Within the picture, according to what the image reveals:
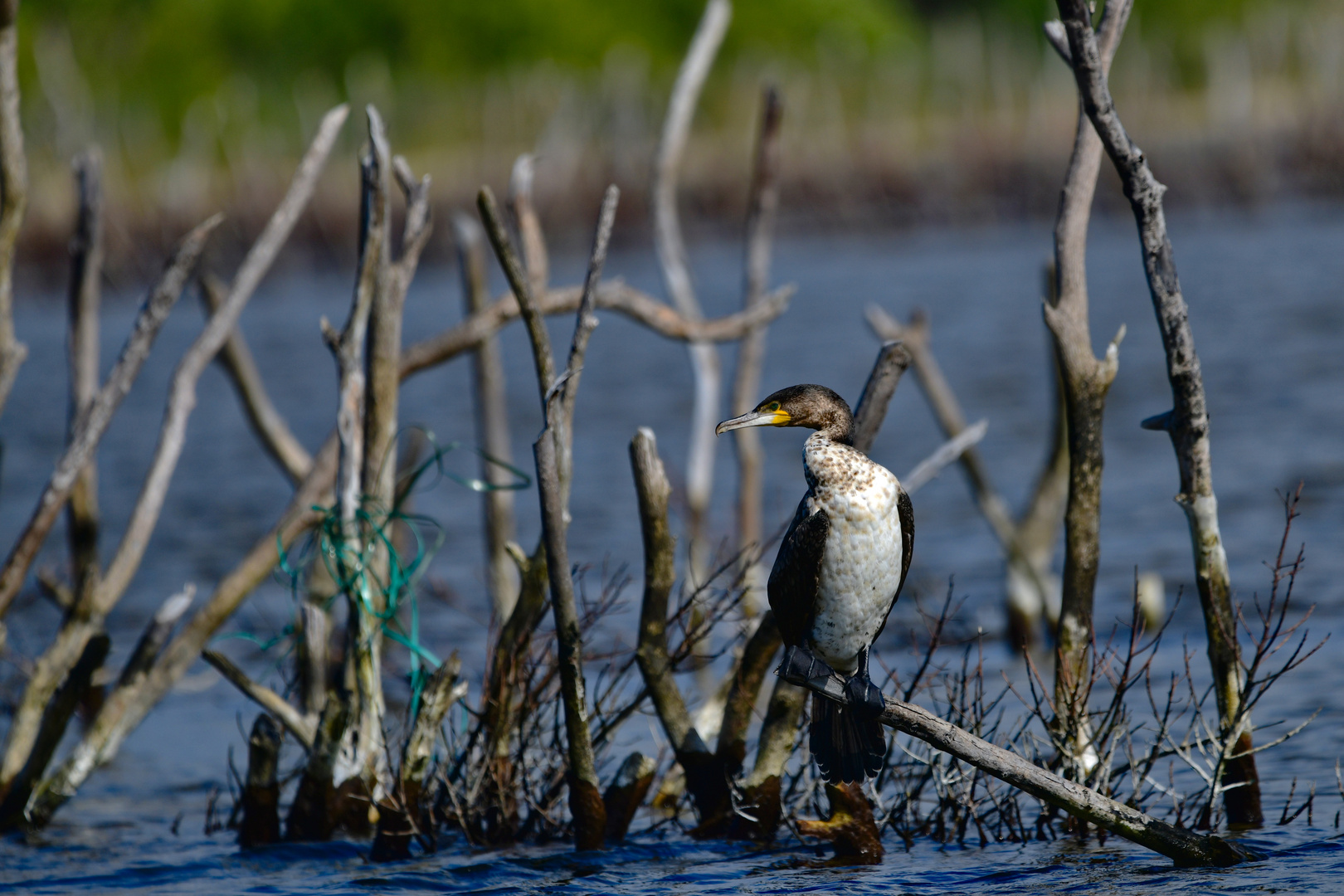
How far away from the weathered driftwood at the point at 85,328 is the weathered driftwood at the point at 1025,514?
138 inches

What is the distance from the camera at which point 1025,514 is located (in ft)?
26.1

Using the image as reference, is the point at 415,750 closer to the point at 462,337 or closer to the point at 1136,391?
the point at 462,337

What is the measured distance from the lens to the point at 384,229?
547 cm

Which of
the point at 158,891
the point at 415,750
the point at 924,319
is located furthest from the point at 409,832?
the point at 924,319

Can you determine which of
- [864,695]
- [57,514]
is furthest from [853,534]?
[57,514]

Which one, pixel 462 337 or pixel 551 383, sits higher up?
pixel 462 337

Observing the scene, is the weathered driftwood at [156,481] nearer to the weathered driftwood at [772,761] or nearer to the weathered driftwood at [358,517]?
the weathered driftwood at [358,517]

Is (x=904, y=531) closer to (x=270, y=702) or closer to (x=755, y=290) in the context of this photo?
(x=270, y=702)

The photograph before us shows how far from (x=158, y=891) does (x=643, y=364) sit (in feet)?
48.9

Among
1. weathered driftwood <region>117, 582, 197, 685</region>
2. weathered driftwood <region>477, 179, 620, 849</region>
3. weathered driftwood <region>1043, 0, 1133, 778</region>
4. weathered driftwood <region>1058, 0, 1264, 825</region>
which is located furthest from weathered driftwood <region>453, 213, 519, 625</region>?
weathered driftwood <region>1058, 0, 1264, 825</region>

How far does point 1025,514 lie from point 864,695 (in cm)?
430

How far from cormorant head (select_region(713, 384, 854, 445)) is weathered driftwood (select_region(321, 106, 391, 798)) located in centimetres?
194

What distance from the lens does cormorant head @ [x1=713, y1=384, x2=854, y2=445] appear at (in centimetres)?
372

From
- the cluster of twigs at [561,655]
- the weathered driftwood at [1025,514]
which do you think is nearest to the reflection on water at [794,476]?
the cluster of twigs at [561,655]
